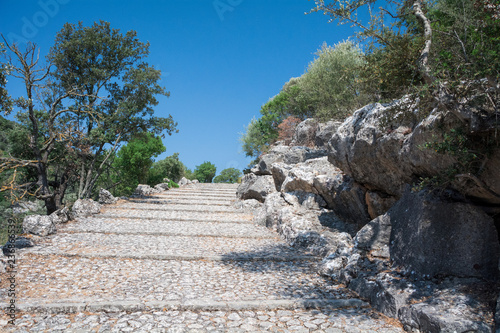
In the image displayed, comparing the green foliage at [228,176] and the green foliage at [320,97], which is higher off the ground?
the green foliage at [320,97]

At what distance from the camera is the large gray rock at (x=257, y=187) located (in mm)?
17000

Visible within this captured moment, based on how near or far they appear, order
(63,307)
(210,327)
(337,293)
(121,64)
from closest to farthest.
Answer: (210,327), (63,307), (337,293), (121,64)

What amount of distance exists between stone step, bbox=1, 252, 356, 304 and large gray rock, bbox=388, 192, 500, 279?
137cm

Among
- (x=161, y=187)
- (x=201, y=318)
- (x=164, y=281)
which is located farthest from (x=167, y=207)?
(x=201, y=318)

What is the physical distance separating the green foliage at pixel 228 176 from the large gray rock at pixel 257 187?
1110 inches

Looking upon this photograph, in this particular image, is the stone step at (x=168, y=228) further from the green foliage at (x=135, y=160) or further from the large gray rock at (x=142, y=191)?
the green foliage at (x=135, y=160)

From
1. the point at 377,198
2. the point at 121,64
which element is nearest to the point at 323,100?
the point at 121,64

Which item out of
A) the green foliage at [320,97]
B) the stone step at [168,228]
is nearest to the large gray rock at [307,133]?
the green foliage at [320,97]

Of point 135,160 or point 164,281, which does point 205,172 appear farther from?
point 164,281

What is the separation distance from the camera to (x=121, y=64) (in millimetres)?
17281

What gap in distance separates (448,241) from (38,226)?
10.5 metres

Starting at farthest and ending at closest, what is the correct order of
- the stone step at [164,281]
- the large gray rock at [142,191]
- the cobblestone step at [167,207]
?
the large gray rock at [142,191] < the cobblestone step at [167,207] < the stone step at [164,281]

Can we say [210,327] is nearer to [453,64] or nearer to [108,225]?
[453,64]

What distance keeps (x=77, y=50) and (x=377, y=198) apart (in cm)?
1548
